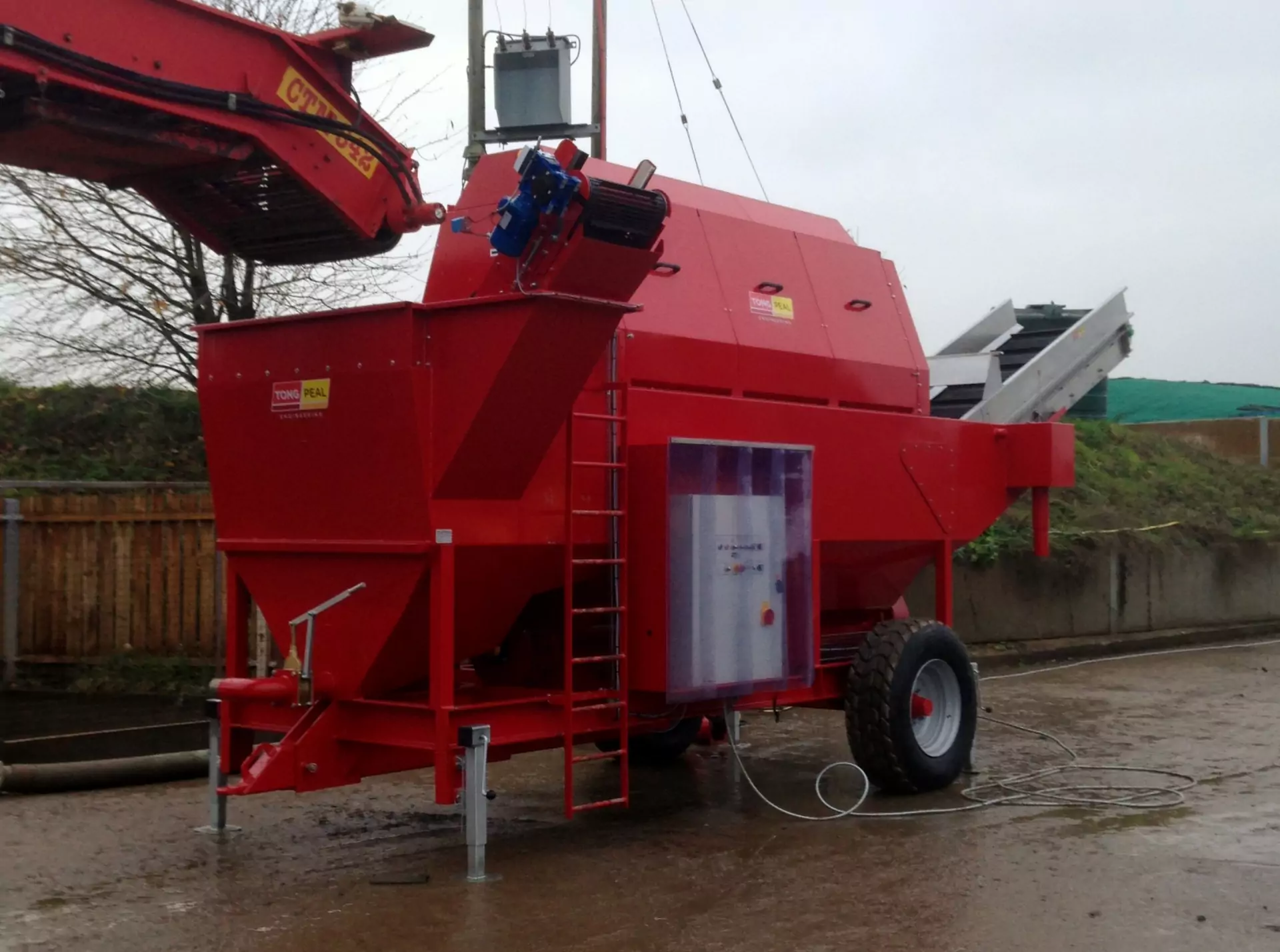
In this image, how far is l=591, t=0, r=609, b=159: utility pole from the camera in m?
13.3

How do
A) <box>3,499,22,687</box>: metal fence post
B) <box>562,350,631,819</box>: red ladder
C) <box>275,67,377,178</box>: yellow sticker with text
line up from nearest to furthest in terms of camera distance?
<box>275,67,377,178</box>: yellow sticker with text < <box>562,350,631,819</box>: red ladder < <box>3,499,22,687</box>: metal fence post

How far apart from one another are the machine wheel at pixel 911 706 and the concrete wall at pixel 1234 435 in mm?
17880

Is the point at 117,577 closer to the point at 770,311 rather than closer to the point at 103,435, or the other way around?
the point at 103,435

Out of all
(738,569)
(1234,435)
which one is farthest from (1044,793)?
(1234,435)

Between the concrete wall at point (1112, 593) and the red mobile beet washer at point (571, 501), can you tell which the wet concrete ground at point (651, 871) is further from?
the concrete wall at point (1112, 593)

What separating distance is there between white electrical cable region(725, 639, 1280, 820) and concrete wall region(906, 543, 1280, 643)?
566 cm

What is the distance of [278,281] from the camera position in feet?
46.7

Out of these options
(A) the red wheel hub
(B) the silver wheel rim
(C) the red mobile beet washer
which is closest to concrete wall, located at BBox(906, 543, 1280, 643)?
(B) the silver wheel rim

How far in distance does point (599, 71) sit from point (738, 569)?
7.69m

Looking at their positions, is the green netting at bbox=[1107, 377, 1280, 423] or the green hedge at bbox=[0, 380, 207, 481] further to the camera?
the green netting at bbox=[1107, 377, 1280, 423]

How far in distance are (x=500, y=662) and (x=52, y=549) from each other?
21.7 feet

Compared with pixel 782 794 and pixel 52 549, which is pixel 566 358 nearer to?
pixel 782 794

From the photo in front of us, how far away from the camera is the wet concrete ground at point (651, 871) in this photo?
5746mm

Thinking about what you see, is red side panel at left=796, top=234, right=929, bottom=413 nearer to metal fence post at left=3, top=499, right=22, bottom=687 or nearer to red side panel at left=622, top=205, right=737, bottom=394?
red side panel at left=622, top=205, right=737, bottom=394
